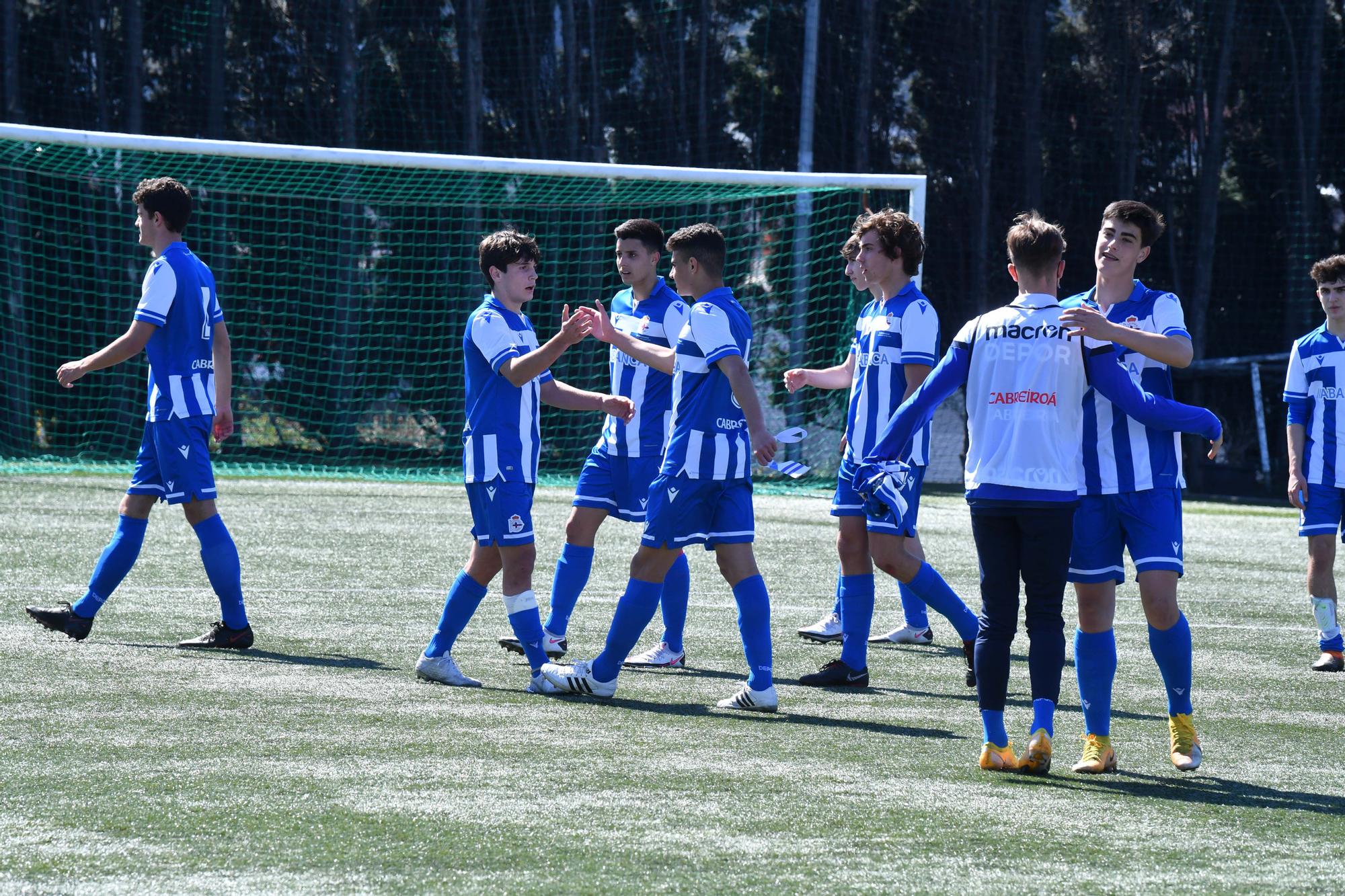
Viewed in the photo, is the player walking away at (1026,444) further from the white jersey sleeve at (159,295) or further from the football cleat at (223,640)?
the white jersey sleeve at (159,295)

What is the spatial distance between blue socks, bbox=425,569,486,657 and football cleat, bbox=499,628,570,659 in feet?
2.01

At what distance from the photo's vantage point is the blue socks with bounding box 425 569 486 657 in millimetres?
5512

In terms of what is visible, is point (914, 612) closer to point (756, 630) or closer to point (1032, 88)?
point (756, 630)

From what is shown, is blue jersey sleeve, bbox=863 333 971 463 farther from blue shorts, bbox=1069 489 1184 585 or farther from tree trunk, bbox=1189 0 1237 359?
tree trunk, bbox=1189 0 1237 359

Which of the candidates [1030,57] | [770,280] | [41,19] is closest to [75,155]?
[41,19]

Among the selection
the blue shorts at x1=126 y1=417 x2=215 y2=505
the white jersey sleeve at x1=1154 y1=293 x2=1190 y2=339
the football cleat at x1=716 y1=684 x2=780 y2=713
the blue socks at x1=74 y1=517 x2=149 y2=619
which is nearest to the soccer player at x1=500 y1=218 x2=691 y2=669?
the football cleat at x1=716 y1=684 x2=780 y2=713

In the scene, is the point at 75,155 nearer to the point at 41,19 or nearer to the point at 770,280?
the point at 41,19

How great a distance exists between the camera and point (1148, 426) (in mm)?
4469

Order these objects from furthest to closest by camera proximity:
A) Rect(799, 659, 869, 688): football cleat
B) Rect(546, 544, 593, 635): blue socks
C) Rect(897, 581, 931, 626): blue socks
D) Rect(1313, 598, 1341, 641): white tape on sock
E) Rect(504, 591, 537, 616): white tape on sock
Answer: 1. Rect(897, 581, 931, 626): blue socks
2. Rect(1313, 598, 1341, 641): white tape on sock
3. Rect(546, 544, 593, 635): blue socks
4. Rect(799, 659, 869, 688): football cleat
5. Rect(504, 591, 537, 616): white tape on sock

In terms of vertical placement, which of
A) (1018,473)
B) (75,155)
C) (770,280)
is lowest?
(1018,473)

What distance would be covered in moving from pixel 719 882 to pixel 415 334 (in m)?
16.6

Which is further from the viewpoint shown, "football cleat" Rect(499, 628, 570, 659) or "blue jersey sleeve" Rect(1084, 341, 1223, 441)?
"football cleat" Rect(499, 628, 570, 659)

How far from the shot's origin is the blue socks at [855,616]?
5824 millimetres

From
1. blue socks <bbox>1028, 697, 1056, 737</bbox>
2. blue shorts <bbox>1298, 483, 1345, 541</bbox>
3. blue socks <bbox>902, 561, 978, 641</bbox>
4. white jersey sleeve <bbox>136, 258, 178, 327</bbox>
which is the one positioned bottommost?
blue socks <bbox>1028, 697, 1056, 737</bbox>
